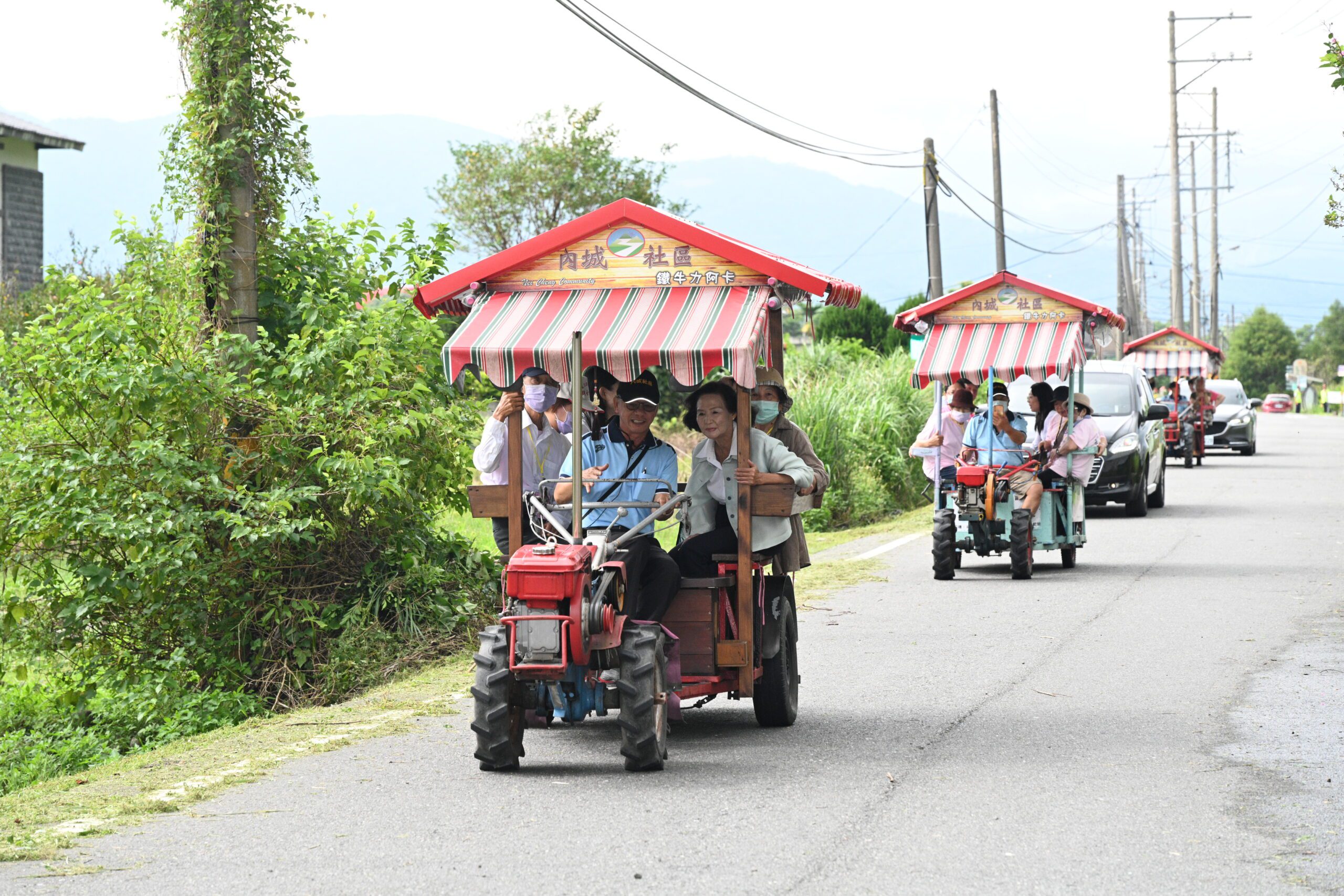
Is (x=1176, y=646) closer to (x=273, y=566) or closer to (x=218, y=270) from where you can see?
(x=273, y=566)

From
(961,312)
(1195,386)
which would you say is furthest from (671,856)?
(1195,386)

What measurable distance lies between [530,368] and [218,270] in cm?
499

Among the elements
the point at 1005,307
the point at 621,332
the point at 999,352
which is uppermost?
the point at 1005,307

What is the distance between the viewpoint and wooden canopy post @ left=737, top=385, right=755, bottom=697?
791 cm

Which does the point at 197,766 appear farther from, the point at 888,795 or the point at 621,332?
the point at 888,795

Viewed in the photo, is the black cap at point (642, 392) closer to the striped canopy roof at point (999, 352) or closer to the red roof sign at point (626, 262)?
the red roof sign at point (626, 262)

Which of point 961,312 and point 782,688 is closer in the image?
point 782,688

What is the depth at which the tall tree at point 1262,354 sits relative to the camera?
110 m

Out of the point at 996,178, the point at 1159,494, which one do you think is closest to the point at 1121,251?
the point at 996,178

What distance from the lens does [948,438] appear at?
15852 millimetres

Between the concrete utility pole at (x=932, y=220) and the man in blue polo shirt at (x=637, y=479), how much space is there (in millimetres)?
23453

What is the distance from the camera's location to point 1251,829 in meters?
6.21

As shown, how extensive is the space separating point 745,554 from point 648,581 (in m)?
0.52

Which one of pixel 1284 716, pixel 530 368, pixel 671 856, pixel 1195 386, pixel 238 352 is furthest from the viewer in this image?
pixel 1195 386
